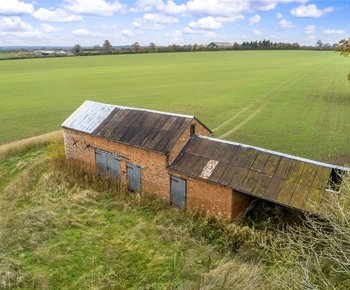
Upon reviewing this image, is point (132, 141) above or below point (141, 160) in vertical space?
above

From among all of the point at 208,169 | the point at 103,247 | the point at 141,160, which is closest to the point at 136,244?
the point at 103,247

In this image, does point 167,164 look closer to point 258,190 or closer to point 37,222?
point 258,190

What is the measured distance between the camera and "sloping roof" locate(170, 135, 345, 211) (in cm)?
1437

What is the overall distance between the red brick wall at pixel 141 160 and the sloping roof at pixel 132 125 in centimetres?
39

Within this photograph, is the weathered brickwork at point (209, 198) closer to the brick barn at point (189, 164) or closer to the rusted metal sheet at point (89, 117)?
the brick barn at point (189, 164)

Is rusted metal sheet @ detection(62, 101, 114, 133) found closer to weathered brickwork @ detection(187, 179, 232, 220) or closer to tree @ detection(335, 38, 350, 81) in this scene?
weathered brickwork @ detection(187, 179, 232, 220)

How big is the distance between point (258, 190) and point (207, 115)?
25835mm

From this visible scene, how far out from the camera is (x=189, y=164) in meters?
17.3

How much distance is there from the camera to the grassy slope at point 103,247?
11.7 meters

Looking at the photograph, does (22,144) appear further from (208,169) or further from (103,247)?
(208,169)

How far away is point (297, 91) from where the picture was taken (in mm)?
55219

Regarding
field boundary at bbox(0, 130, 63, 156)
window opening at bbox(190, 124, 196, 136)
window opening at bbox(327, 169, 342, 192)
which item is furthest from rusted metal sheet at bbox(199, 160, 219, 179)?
field boundary at bbox(0, 130, 63, 156)

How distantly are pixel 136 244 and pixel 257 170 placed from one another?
6274 mm

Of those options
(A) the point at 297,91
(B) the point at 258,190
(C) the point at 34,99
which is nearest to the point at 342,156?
(B) the point at 258,190
